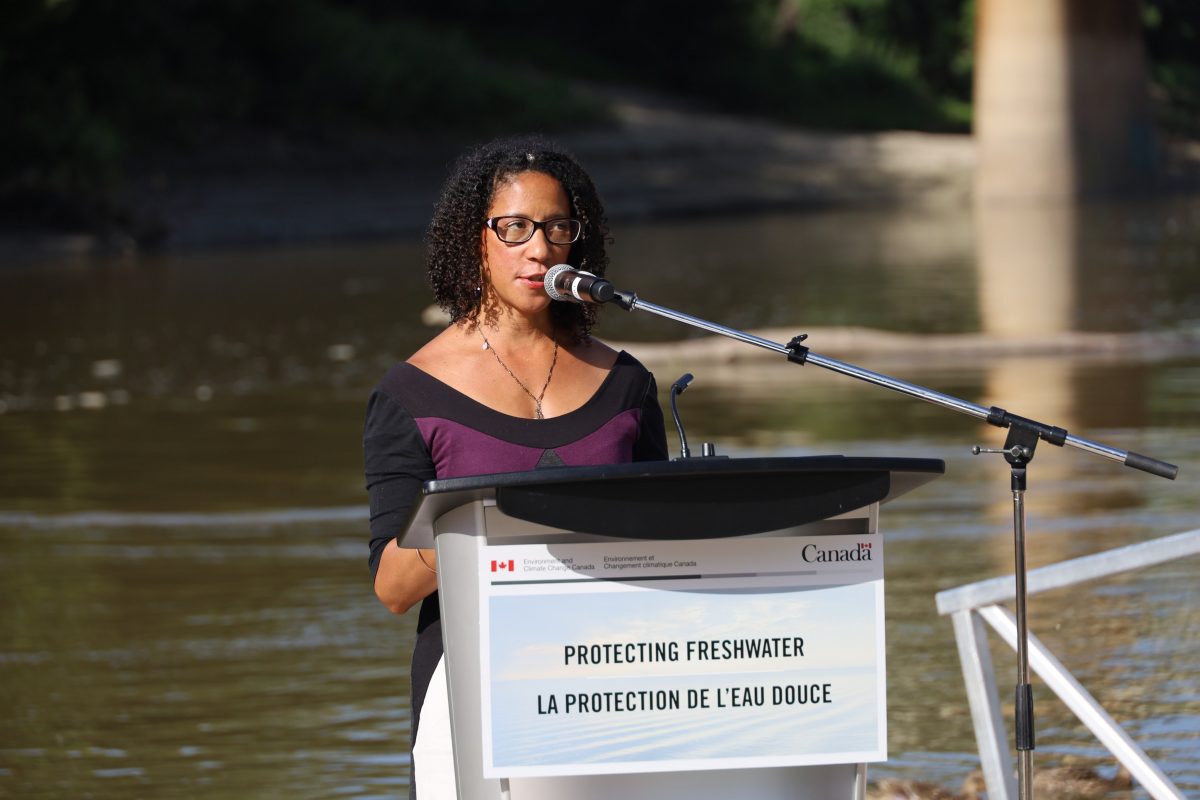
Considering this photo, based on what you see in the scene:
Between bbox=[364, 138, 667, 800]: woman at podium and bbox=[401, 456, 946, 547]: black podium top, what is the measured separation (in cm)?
31

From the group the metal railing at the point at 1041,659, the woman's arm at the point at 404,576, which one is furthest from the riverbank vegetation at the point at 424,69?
the woman's arm at the point at 404,576

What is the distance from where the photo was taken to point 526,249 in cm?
273

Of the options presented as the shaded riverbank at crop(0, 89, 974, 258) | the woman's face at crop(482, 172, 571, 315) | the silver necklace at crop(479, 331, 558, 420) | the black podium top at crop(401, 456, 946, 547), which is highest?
the shaded riverbank at crop(0, 89, 974, 258)

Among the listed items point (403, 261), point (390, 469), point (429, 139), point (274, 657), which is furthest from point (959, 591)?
point (429, 139)

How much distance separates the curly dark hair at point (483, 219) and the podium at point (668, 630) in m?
0.59

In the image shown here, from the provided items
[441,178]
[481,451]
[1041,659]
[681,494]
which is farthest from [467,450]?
[441,178]

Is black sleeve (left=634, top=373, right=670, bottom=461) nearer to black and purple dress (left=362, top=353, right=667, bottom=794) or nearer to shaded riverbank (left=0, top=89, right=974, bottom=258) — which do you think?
black and purple dress (left=362, top=353, right=667, bottom=794)

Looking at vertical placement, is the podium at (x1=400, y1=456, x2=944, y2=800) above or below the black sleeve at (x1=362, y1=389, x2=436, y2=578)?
below

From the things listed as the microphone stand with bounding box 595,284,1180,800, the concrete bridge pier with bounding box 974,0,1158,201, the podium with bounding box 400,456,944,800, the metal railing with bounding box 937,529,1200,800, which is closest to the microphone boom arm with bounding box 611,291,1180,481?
the microphone stand with bounding box 595,284,1180,800

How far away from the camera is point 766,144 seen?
36844 mm

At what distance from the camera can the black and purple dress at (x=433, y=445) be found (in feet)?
8.60

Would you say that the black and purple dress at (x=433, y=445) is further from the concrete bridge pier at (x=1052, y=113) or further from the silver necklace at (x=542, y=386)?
the concrete bridge pier at (x=1052, y=113)

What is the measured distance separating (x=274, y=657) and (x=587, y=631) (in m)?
4.43

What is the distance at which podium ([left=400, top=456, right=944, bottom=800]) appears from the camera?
7.34 ft
